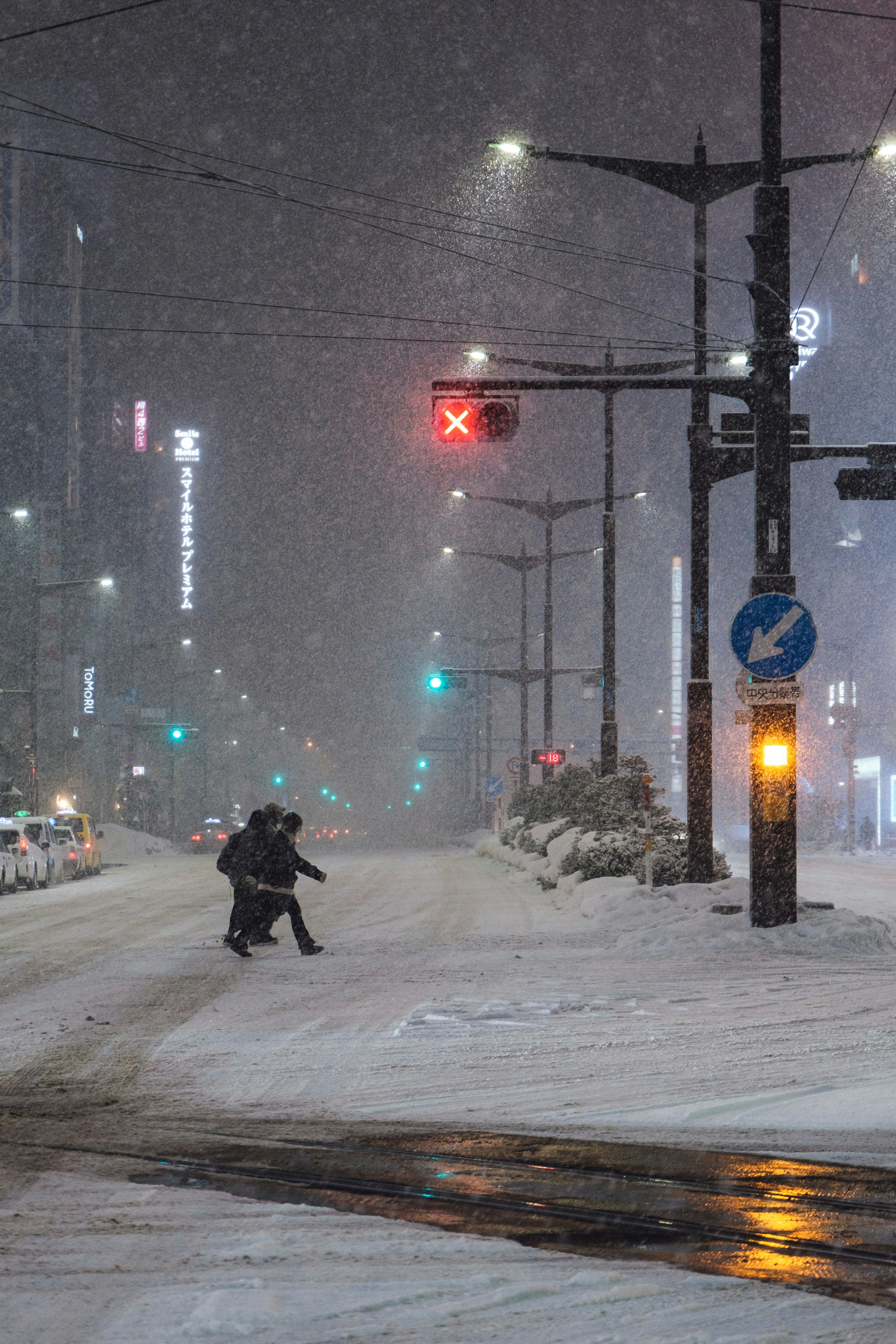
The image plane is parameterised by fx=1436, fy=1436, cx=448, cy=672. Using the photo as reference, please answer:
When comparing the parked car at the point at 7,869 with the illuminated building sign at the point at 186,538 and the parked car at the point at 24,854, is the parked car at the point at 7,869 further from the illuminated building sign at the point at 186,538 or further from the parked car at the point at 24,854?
the illuminated building sign at the point at 186,538

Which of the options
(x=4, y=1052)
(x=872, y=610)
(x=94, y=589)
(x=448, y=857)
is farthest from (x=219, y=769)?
(x=4, y=1052)

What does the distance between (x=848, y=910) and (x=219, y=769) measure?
390 feet

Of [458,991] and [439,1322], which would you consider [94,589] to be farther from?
[439,1322]

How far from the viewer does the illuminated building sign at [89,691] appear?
3211 inches

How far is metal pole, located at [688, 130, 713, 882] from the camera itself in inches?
784

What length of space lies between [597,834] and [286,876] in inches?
390

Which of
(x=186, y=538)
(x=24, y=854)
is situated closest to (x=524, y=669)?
(x=24, y=854)

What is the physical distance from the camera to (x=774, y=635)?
46.4ft

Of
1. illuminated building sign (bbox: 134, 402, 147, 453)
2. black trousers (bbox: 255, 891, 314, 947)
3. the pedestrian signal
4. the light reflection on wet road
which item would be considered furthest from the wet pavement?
illuminated building sign (bbox: 134, 402, 147, 453)

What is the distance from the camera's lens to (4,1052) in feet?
30.8

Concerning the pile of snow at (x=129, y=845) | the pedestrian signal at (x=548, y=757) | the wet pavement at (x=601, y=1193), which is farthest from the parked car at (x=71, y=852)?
the wet pavement at (x=601, y=1193)

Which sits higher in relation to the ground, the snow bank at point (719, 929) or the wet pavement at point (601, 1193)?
the wet pavement at point (601, 1193)

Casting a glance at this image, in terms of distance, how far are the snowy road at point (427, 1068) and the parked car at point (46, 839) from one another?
14.4 metres

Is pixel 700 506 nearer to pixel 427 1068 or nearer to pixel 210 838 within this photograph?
pixel 427 1068
